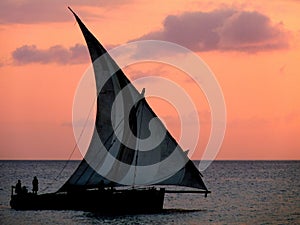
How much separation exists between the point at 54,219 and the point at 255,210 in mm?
19069

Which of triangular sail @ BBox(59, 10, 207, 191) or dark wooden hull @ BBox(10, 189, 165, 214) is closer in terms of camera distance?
triangular sail @ BBox(59, 10, 207, 191)

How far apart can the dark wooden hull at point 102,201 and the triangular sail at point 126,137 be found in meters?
1.07

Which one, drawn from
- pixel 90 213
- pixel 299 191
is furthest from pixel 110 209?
pixel 299 191

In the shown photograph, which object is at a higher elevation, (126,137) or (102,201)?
(126,137)

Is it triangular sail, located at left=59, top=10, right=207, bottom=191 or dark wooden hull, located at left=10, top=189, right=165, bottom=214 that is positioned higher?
triangular sail, located at left=59, top=10, right=207, bottom=191

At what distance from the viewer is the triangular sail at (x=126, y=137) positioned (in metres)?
60.5

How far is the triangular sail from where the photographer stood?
198ft

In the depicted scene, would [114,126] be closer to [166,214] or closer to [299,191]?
[166,214]

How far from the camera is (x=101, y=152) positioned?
6216 centimetres

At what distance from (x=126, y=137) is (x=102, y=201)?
15.3 ft

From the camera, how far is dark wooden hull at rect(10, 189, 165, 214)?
60969 millimetres

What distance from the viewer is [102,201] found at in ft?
200

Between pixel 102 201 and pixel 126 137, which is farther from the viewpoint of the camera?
pixel 126 137

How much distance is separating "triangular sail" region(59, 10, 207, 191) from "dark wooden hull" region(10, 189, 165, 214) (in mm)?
1073
